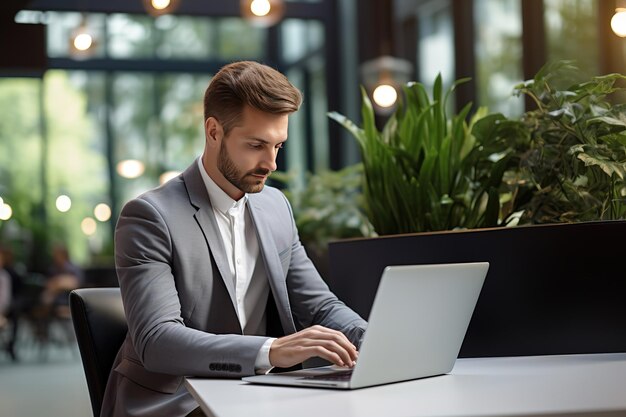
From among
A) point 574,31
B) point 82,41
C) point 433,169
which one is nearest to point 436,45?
point 574,31

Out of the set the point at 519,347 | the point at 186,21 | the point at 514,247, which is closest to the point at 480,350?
the point at 519,347

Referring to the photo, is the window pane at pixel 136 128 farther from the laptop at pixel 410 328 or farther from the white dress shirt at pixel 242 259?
the laptop at pixel 410 328

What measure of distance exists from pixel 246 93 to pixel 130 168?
11.2 metres

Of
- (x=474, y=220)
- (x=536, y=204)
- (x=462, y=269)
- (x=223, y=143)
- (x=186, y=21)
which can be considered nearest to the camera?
(x=462, y=269)

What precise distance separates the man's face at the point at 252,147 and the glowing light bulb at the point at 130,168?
36.5 feet

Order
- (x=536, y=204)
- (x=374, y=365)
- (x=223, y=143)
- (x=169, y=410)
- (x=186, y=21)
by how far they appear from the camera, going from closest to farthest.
→ (x=374, y=365) → (x=169, y=410) → (x=223, y=143) → (x=536, y=204) → (x=186, y=21)

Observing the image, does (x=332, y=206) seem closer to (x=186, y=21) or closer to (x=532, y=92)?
(x=532, y=92)

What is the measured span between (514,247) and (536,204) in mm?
364

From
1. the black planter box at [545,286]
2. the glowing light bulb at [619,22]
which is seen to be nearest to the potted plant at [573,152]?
the black planter box at [545,286]

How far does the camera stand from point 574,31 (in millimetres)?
7809

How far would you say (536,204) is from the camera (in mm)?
2758

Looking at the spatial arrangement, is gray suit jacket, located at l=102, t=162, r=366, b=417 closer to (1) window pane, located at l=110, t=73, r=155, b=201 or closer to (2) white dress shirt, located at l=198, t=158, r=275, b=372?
(2) white dress shirt, located at l=198, t=158, r=275, b=372

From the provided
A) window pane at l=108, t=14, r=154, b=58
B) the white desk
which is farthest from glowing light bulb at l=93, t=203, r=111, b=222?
the white desk

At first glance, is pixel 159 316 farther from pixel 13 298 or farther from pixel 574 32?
pixel 13 298
